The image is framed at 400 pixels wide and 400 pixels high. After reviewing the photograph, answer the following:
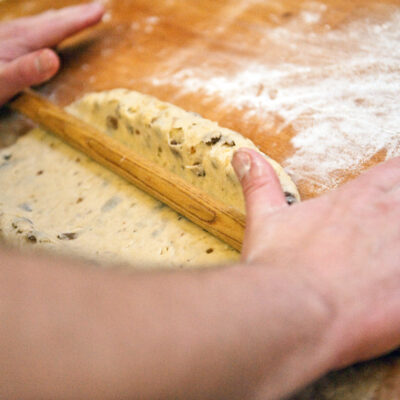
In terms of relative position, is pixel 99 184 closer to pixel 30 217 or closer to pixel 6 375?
pixel 30 217

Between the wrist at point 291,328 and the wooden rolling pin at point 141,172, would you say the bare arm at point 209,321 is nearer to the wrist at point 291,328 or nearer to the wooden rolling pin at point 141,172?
the wrist at point 291,328

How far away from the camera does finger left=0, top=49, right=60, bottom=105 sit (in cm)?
130

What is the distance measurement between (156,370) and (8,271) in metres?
0.21

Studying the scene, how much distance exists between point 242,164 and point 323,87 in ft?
1.51

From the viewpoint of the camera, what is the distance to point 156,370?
18.5 inches

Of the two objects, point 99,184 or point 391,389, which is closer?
point 391,389

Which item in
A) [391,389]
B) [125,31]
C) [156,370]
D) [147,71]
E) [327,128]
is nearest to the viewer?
[156,370]

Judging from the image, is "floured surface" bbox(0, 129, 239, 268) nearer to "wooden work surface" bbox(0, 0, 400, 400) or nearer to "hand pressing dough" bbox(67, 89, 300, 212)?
"hand pressing dough" bbox(67, 89, 300, 212)

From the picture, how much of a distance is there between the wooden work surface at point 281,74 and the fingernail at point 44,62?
81mm

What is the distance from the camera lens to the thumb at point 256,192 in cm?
66

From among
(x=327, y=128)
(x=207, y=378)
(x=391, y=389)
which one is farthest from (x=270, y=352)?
(x=327, y=128)

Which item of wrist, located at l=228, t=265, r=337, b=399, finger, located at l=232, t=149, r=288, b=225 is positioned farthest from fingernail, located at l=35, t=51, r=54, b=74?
wrist, located at l=228, t=265, r=337, b=399

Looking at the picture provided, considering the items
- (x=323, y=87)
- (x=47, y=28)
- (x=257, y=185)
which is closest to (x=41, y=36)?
(x=47, y=28)

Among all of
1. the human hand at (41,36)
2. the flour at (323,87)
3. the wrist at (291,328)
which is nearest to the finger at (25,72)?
the human hand at (41,36)
